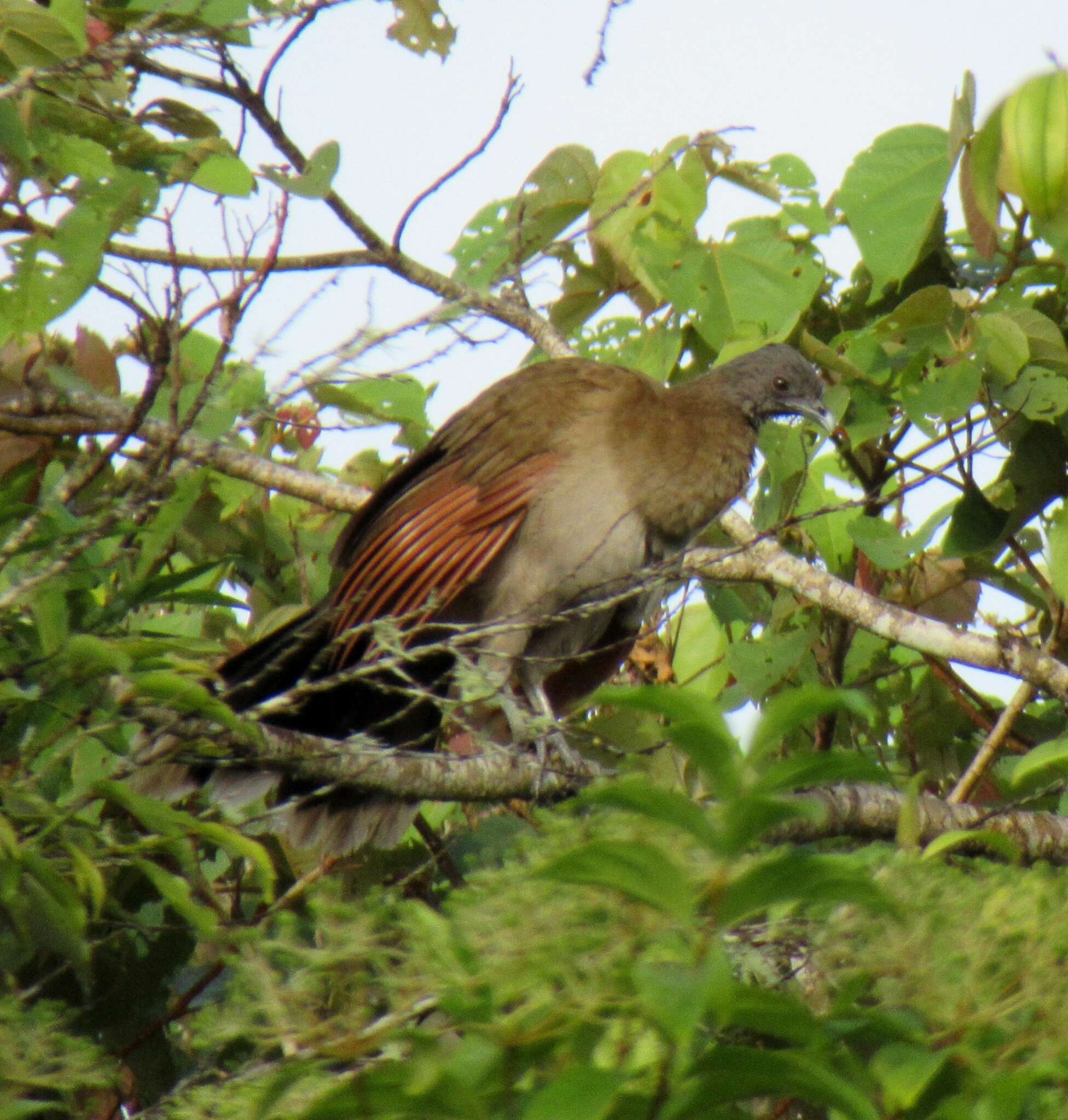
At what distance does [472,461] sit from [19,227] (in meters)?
1.66

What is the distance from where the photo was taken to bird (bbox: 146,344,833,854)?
362cm

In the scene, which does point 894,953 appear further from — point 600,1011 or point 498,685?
point 498,685

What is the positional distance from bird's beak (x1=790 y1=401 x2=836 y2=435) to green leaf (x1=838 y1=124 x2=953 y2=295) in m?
0.40

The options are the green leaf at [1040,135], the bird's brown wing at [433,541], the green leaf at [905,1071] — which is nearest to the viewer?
the green leaf at [905,1071]

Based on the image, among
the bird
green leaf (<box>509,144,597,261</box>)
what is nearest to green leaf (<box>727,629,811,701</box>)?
the bird

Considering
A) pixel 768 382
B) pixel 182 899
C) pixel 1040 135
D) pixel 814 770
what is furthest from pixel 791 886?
pixel 768 382

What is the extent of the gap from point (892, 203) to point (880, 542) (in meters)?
0.79

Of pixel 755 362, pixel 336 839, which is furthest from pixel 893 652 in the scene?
pixel 336 839

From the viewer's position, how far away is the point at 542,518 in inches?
151

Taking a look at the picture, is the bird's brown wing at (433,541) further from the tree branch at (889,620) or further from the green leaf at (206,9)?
the green leaf at (206,9)

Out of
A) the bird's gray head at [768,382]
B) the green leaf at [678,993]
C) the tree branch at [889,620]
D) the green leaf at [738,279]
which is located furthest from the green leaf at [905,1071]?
the bird's gray head at [768,382]

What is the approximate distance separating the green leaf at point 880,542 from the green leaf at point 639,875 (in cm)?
255

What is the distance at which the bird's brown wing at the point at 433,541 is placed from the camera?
141 inches

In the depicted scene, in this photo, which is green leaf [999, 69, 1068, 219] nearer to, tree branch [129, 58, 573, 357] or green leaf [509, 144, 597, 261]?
tree branch [129, 58, 573, 357]
